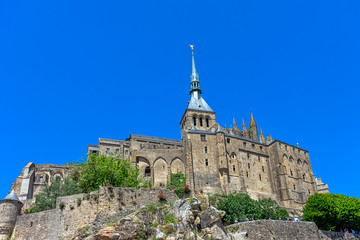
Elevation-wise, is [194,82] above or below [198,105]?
above

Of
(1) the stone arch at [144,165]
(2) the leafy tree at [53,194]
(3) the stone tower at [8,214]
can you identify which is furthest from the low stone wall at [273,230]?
(1) the stone arch at [144,165]

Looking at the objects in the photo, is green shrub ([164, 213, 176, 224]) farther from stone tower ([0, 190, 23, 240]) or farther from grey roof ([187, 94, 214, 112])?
grey roof ([187, 94, 214, 112])

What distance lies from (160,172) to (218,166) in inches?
474

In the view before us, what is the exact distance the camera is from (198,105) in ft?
328

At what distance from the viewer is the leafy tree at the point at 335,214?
4559 centimetres

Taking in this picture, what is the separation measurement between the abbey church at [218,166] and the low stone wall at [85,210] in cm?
3434

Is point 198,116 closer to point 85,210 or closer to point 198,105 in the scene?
point 198,105

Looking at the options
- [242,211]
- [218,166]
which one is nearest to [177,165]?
[218,166]

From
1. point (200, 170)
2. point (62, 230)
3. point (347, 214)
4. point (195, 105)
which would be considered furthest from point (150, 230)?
point (195, 105)

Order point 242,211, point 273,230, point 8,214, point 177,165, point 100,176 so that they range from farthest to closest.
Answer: point 177,165 < point 242,211 < point 100,176 < point 8,214 < point 273,230

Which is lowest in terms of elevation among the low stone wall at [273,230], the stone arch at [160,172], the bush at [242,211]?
the low stone wall at [273,230]

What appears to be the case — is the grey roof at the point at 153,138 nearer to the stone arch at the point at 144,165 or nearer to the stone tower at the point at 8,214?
the stone arch at the point at 144,165

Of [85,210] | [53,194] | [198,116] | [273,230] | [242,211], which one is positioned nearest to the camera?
[85,210]

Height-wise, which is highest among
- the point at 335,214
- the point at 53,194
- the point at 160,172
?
the point at 160,172
